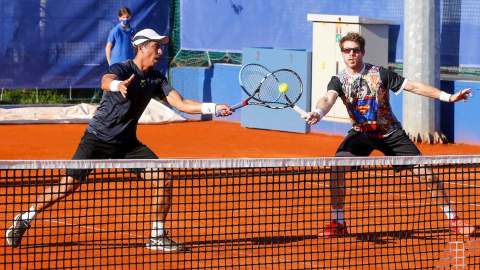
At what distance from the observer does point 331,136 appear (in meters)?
12.7

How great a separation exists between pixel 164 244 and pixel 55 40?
30.1 ft

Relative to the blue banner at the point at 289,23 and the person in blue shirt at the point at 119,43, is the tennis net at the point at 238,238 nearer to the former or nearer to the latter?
the blue banner at the point at 289,23

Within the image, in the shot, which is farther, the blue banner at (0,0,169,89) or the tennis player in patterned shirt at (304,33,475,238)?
the blue banner at (0,0,169,89)

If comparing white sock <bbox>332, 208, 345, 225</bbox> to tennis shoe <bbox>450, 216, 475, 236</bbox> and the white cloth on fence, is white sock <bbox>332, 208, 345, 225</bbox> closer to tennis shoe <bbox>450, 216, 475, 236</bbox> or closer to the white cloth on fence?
tennis shoe <bbox>450, 216, 475, 236</bbox>

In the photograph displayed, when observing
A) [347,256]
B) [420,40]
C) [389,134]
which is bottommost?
[347,256]

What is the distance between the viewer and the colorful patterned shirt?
641cm

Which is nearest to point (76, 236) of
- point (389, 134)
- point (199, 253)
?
point (199, 253)

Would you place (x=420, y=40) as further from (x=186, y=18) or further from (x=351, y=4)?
(x=186, y=18)

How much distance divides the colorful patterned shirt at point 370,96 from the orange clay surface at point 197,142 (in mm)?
3942

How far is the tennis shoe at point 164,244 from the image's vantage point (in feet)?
18.7

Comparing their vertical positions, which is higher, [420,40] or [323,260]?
[420,40]

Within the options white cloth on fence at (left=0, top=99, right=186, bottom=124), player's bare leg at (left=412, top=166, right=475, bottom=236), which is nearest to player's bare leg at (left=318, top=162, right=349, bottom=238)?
player's bare leg at (left=412, top=166, right=475, bottom=236)

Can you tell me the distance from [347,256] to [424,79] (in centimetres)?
598

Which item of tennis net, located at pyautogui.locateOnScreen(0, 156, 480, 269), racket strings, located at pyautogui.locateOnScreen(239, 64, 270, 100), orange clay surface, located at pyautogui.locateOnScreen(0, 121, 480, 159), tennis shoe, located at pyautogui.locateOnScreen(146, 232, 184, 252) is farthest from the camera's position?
orange clay surface, located at pyautogui.locateOnScreen(0, 121, 480, 159)
